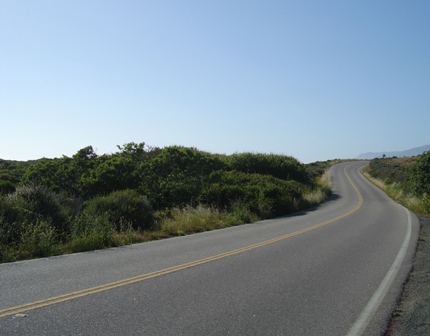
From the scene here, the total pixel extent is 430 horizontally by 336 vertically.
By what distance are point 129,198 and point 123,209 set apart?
82 centimetres

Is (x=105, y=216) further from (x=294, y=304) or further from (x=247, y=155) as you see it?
(x=247, y=155)

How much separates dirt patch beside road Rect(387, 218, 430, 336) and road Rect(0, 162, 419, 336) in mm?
181

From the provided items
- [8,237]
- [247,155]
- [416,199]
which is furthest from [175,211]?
[247,155]

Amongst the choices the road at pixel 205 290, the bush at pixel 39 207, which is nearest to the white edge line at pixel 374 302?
the road at pixel 205 290

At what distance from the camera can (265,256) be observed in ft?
36.3

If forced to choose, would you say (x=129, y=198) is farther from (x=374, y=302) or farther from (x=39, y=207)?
(x=374, y=302)

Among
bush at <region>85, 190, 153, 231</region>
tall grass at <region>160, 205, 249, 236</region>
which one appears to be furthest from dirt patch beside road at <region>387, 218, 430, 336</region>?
bush at <region>85, 190, 153, 231</region>

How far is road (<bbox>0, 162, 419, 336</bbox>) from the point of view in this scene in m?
5.79

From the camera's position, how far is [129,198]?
17156 millimetres

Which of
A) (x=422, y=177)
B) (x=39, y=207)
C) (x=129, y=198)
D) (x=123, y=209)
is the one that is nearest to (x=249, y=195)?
(x=129, y=198)

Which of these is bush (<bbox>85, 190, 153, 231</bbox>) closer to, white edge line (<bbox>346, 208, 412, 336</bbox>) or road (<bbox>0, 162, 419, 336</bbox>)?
road (<bbox>0, 162, 419, 336</bbox>)

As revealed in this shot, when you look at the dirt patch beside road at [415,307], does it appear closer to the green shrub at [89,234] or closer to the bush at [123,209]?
the green shrub at [89,234]

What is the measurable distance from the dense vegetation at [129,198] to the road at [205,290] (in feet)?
5.24

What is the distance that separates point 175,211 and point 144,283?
44.7ft
